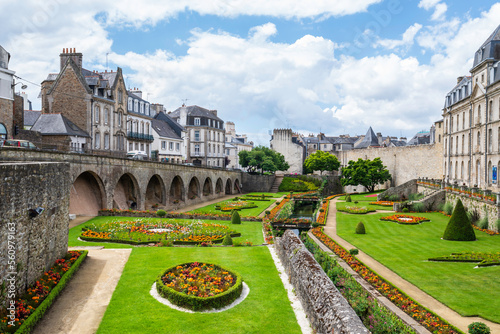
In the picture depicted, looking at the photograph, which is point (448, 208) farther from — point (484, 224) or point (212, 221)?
point (212, 221)

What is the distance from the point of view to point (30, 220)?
33.4 ft

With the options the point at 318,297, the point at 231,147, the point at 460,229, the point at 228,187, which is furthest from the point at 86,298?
the point at 231,147

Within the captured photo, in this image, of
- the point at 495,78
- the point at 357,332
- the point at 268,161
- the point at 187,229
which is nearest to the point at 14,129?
the point at 187,229

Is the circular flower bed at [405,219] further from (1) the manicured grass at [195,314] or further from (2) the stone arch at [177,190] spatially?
(2) the stone arch at [177,190]

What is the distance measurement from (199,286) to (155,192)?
2912cm

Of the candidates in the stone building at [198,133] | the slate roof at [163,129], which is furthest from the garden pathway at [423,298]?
the stone building at [198,133]

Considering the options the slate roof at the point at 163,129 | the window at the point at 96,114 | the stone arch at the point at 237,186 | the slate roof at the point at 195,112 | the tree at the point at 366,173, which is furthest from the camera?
the slate roof at the point at 195,112

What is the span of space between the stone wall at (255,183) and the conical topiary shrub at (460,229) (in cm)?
4536

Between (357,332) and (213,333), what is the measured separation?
392 cm

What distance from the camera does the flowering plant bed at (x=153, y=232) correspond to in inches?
787

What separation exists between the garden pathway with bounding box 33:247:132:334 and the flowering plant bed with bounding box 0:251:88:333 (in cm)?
25

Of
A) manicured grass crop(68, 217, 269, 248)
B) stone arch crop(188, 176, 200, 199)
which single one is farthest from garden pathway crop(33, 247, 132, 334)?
stone arch crop(188, 176, 200, 199)

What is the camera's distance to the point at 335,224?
30.7 meters

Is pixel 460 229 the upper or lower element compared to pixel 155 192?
lower
